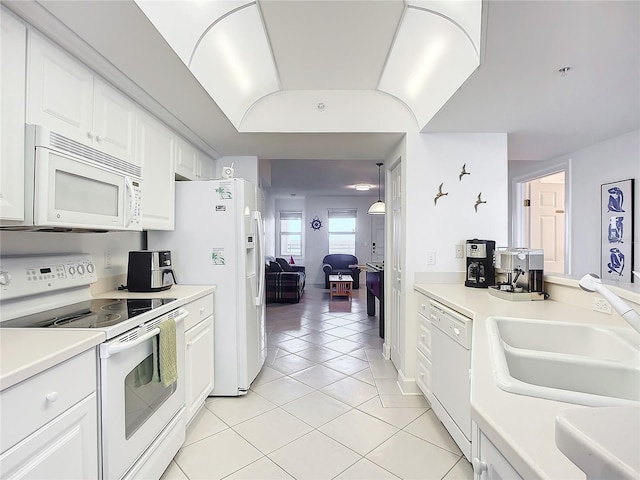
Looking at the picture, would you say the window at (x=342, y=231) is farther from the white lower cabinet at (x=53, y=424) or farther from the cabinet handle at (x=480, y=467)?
the cabinet handle at (x=480, y=467)

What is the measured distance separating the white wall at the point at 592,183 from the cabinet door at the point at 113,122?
12.5ft

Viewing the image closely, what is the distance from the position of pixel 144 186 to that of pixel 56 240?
23.1 inches

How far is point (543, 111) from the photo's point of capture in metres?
2.25

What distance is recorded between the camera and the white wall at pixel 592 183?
2740mm

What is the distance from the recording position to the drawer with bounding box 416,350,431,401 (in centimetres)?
238

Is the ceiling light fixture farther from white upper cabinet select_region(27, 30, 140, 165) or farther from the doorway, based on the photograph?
the doorway

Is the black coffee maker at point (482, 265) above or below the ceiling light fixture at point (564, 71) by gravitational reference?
below

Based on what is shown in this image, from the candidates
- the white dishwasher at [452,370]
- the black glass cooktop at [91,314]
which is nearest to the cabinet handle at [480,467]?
the white dishwasher at [452,370]

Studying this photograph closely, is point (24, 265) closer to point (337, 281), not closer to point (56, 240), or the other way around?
point (56, 240)

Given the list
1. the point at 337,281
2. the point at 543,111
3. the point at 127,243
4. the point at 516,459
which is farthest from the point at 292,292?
the point at 516,459

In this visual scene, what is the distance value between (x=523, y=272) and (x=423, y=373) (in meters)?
1.03

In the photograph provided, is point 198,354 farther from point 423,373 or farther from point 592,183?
point 592,183

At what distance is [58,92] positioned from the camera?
1496mm

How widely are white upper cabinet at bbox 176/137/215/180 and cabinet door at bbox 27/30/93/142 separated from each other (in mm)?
1046
